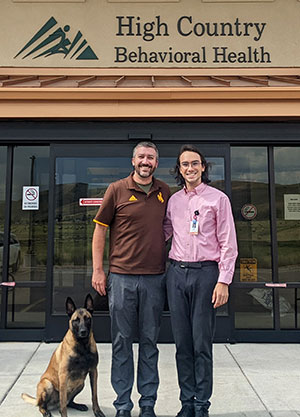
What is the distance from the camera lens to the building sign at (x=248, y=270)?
498 cm

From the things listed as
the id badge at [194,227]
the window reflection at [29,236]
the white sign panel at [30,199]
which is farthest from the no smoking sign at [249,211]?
the white sign panel at [30,199]

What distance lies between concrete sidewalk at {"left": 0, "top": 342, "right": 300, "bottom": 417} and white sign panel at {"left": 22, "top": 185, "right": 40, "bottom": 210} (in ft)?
6.22

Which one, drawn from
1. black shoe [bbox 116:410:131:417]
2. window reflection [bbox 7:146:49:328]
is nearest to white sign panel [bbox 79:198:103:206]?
window reflection [bbox 7:146:49:328]

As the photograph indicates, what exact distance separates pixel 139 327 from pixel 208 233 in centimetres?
92

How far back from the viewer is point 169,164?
4941mm

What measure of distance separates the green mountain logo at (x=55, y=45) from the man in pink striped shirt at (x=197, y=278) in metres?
3.39

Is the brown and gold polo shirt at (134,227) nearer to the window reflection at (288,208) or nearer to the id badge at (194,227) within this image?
the id badge at (194,227)

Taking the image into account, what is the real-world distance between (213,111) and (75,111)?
1.86 metres

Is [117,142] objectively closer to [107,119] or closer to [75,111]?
[107,119]

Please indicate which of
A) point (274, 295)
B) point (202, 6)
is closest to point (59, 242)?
point (274, 295)

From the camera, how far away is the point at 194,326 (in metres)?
2.55

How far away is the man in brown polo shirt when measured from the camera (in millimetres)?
2645

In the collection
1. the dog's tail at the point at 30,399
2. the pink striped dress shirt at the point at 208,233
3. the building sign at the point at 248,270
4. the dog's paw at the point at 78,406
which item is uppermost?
the pink striped dress shirt at the point at 208,233

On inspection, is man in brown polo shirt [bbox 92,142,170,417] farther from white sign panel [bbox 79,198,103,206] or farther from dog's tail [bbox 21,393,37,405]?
white sign panel [bbox 79,198,103,206]
